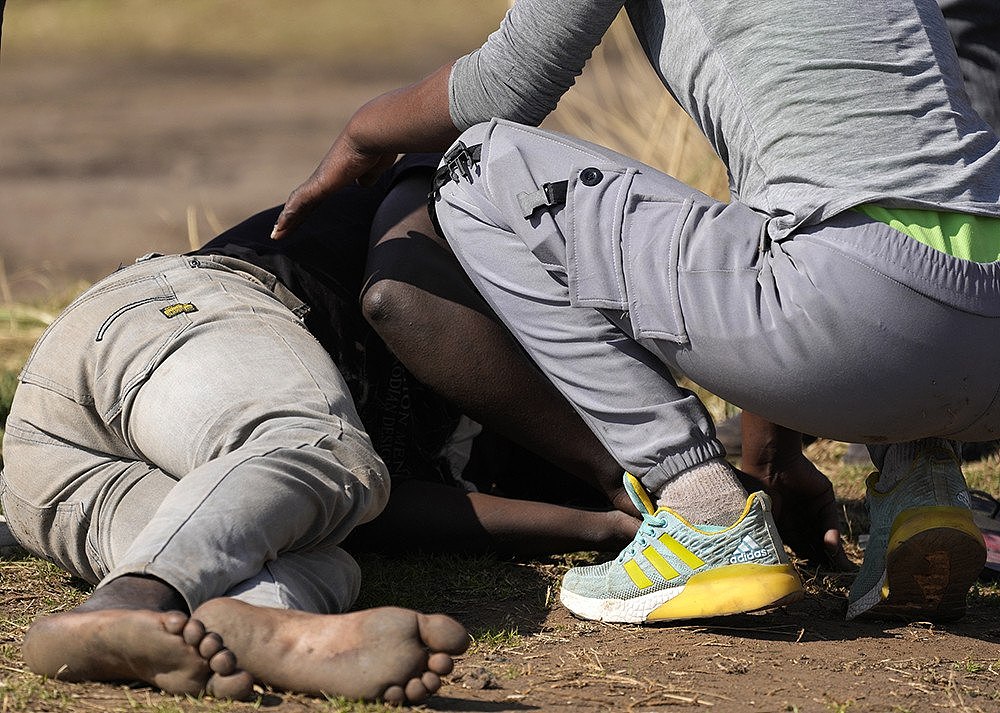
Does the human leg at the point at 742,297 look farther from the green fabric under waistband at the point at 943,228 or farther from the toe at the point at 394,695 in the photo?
the toe at the point at 394,695

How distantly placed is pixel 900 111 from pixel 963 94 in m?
0.16

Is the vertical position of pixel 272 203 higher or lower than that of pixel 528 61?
lower

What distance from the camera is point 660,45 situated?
7.36 feet

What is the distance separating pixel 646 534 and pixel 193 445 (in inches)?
29.2

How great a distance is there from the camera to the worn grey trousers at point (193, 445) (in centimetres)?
201

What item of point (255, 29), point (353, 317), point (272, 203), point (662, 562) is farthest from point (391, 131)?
point (255, 29)

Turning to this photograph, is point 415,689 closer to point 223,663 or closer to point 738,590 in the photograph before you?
point 223,663

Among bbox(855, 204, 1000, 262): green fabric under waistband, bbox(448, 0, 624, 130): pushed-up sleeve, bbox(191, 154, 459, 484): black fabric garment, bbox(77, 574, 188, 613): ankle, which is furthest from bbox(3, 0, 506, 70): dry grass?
bbox(77, 574, 188, 613): ankle

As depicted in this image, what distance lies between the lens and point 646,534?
7.52ft

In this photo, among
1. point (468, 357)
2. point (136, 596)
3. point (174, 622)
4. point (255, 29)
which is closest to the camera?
point (174, 622)

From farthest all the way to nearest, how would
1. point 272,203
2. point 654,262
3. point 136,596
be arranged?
1. point 272,203
2. point 654,262
3. point 136,596

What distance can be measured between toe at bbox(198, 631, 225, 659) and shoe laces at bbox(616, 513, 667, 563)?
775 millimetres

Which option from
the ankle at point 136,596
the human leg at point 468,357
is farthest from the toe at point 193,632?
the human leg at point 468,357

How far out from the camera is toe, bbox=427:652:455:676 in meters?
1.77
